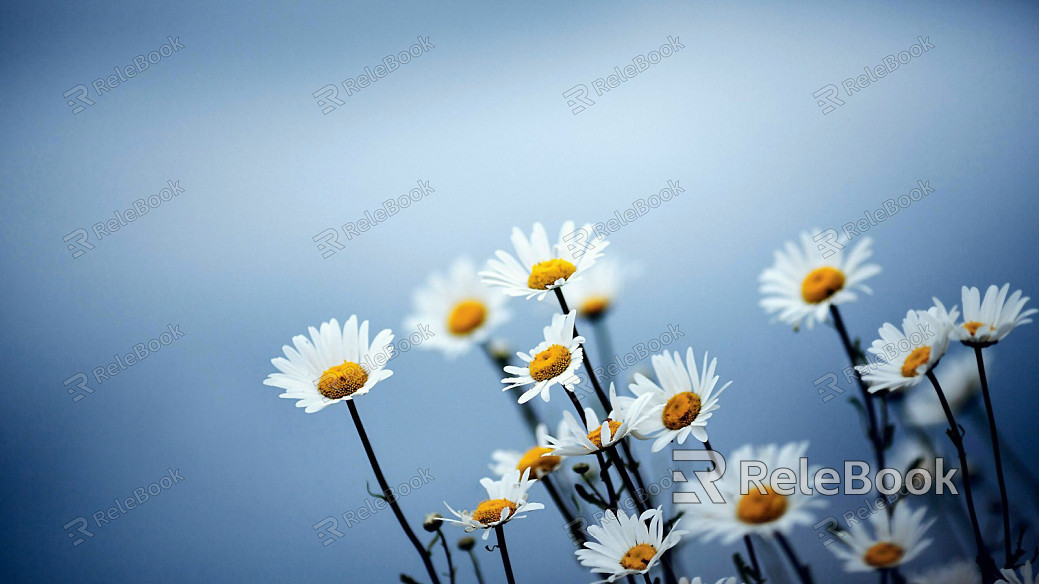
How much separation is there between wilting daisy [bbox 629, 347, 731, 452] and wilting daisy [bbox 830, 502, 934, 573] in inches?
7.4

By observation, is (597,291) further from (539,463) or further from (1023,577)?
(1023,577)

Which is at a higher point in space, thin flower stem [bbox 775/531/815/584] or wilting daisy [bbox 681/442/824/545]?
wilting daisy [bbox 681/442/824/545]

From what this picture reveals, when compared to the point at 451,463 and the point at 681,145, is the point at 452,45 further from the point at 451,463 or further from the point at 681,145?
the point at 451,463

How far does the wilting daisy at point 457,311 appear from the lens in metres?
1.10

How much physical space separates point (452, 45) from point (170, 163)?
0.56m

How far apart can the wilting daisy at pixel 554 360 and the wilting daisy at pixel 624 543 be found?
151 millimetres

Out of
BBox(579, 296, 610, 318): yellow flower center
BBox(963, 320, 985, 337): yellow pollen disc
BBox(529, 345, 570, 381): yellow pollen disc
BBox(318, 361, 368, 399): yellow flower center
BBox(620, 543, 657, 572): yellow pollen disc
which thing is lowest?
BBox(620, 543, 657, 572): yellow pollen disc

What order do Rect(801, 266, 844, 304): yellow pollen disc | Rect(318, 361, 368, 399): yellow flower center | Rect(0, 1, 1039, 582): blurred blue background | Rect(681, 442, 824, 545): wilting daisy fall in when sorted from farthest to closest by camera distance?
Rect(0, 1, 1039, 582): blurred blue background, Rect(801, 266, 844, 304): yellow pollen disc, Rect(318, 361, 368, 399): yellow flower center, Rect(681, 442, 824, 545): wilting daisy

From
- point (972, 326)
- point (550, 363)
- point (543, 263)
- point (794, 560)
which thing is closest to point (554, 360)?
point (550, 363)

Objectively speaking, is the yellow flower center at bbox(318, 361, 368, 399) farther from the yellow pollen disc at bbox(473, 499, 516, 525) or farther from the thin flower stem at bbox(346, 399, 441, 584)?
the yellow pollen disc at bbox(473, 499, 516, 525)

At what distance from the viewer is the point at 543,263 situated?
0.80m

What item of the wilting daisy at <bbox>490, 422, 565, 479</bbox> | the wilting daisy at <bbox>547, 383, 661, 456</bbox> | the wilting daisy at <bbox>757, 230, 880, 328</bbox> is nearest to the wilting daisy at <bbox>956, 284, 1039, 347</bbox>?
the wilting daisy at <bbox>757, 230, 880, 328</bbox>

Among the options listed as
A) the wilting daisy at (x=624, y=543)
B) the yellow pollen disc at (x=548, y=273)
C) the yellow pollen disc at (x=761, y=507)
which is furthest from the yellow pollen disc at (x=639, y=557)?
the yellow pollen disc at (x=548, y=273)

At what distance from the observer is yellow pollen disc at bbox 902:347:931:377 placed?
0.72 meters
